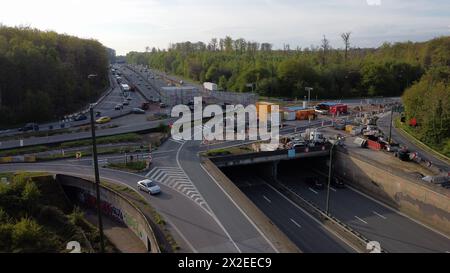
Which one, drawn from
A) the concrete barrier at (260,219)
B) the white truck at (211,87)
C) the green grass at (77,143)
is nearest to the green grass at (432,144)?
the concrete barrier at (260,219)

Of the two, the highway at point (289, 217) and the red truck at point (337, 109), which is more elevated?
the red truck at point (337, 109)

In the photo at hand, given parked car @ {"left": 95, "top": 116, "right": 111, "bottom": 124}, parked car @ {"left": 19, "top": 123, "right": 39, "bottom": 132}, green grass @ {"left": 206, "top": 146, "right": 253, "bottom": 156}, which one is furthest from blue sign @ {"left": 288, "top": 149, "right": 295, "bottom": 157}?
parked car @ {"left": 19, "top": 123, "right": 39, "bottom": 132}

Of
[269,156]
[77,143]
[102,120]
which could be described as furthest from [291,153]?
[102,120]

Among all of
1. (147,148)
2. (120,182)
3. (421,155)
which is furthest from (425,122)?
(120,182)

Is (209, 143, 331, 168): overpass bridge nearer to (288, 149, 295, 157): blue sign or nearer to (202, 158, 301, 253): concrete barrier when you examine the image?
(288, 149, 295, 157): blue sign

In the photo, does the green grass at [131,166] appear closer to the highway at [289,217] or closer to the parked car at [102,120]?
the highway at [289,217]
